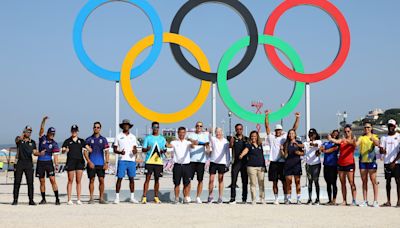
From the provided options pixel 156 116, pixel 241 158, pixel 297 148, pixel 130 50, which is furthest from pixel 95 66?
pixel 297 148

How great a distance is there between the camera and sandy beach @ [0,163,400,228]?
336 inches

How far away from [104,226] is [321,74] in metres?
7.22

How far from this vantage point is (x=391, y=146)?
434 inches

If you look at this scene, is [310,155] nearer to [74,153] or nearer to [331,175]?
[331,175]

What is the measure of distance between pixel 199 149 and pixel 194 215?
2.39m

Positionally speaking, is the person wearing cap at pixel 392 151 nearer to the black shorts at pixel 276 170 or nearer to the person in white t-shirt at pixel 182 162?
the black shorts at pixel 276 170

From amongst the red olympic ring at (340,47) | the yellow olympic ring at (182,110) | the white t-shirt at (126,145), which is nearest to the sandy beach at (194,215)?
the white t-shirt at (126,145)

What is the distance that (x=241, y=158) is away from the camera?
11602 millimetres

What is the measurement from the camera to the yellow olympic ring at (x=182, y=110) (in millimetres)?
13297

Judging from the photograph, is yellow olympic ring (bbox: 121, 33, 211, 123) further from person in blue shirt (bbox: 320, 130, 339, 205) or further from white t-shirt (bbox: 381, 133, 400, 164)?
white t-shirt (bbox: 381, 133, 400, 164)

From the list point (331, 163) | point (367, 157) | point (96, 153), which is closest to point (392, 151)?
point (367, 157)

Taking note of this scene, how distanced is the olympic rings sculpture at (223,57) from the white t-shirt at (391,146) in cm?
297

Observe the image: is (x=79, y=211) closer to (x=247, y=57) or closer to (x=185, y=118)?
(x=185, y=118)

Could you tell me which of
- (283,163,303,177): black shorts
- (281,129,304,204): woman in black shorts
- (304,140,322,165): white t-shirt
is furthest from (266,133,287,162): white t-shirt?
(304,140,322,165): white t-shirt
